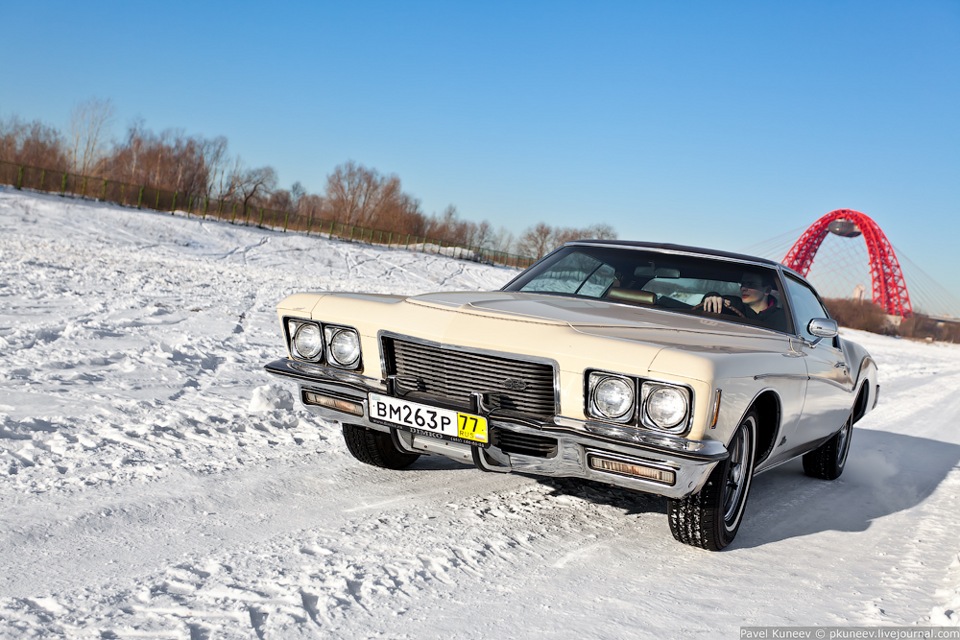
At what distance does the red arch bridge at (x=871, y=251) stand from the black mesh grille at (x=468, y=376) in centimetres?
8561

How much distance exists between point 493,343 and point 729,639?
5.12 ft

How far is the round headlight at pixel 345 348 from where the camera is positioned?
14.1 feet

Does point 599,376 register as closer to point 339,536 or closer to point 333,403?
point 339,536

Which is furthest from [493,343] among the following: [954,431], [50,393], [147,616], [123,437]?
[954,431]

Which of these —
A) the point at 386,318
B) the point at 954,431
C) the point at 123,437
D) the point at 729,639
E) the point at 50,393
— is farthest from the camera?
the point at 954,431

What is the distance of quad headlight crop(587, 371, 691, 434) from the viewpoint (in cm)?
353

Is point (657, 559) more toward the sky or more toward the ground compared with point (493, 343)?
more toward the ground

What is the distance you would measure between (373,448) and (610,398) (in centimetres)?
181

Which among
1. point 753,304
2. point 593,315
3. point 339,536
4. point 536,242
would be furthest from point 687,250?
point 536,242

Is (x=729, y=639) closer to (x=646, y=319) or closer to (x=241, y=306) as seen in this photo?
(x=646, y=319)

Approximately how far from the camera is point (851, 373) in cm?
621

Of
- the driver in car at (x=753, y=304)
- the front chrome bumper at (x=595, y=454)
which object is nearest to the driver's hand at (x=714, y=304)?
the driver in car at (x=753, y=304)

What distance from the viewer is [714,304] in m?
4.99

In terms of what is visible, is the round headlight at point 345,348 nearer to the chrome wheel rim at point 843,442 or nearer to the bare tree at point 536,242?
the chrome wheel rim at point 843,442
